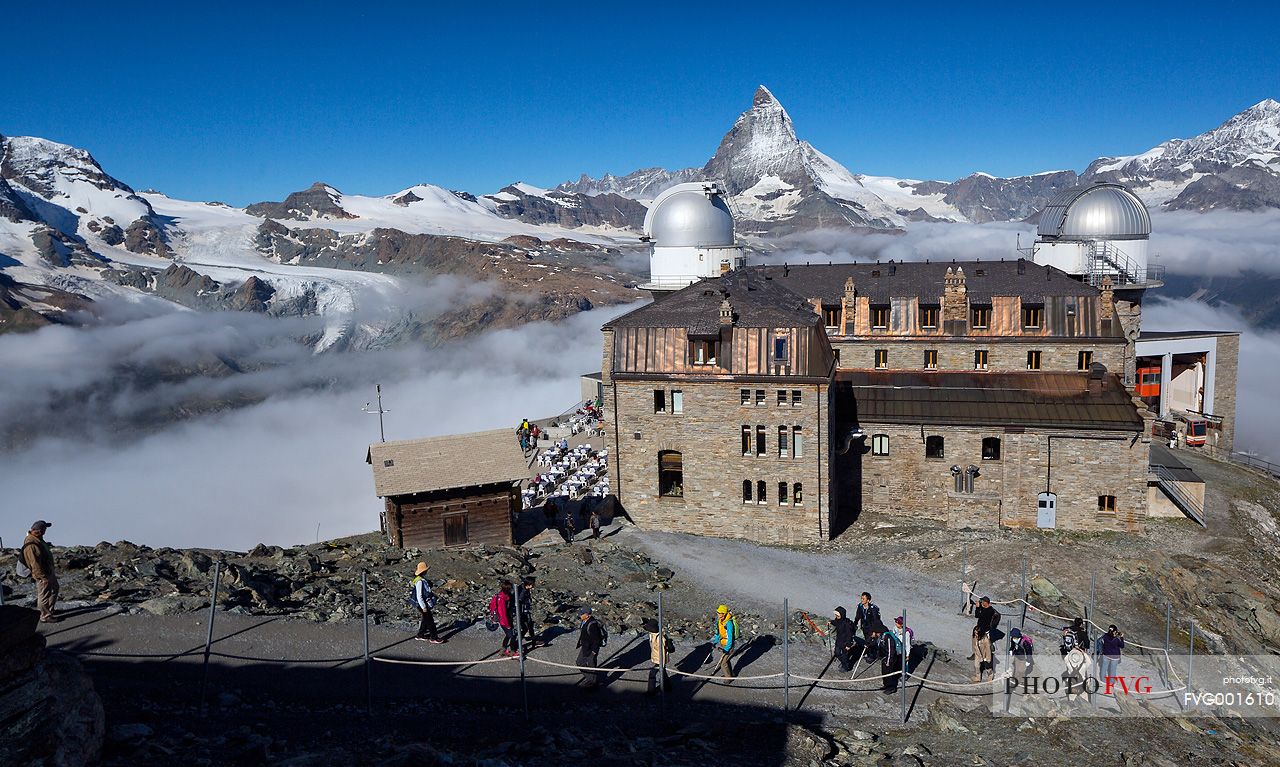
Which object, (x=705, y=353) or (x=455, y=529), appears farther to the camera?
(x=705, y=353)

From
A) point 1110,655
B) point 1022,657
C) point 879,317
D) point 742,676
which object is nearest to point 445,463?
point 742,676

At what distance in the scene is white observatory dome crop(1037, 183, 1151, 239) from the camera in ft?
172

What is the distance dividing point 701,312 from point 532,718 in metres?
23.7

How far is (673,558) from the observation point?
34500mm

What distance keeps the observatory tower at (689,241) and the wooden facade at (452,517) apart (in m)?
28.9

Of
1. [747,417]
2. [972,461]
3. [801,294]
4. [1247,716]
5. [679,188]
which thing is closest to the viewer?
[1247,716]

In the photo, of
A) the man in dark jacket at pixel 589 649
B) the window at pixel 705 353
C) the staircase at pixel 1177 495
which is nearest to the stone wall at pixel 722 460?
the window at pixel 705 353

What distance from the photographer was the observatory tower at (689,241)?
192 ft

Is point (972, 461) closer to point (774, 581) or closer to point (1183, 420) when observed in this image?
point (774, 581)

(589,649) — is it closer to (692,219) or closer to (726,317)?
(726,317)

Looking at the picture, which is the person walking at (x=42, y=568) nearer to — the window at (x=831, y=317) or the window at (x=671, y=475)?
the window at (x=671, y=475)

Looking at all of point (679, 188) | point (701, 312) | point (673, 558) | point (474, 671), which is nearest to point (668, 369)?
point (701, 312)

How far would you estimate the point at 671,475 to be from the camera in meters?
38.7

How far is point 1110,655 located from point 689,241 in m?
42.1
